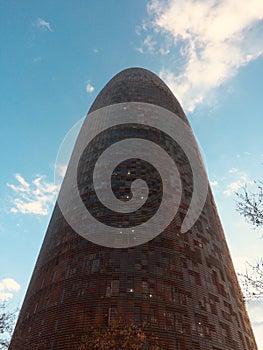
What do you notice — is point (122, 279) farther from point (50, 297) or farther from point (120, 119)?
point (120, 119)

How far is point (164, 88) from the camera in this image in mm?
60656

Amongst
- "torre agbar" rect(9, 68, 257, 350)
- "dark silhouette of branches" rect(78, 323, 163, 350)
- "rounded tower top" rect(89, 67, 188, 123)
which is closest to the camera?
"dark silhouette of branches" rect(78, 323, 163, 350)

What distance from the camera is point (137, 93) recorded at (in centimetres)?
5350

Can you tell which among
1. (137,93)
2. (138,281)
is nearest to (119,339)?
(138,281)

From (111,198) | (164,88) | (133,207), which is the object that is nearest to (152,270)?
(133,207)

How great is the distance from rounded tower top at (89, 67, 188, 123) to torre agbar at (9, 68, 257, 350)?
1527 centimetres

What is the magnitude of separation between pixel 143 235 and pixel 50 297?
10651 mm

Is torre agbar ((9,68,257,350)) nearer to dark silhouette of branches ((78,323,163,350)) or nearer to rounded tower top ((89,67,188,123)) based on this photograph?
dark silhouette of branches ((78,323,163,350))

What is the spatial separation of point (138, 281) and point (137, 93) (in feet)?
113

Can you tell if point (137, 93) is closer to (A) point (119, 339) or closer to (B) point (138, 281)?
(B) point (138, 281)

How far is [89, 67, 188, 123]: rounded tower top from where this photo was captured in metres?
52.3

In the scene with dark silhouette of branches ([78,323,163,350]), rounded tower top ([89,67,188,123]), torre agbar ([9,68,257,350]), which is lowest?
dark silhouette of branches ([78,323,163,350])

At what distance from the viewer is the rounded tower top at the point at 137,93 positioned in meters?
52.3

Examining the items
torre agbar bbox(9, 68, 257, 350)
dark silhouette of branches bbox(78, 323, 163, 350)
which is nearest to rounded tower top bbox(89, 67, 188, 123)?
torre agbar bbox(9, 68, 257, 350)
